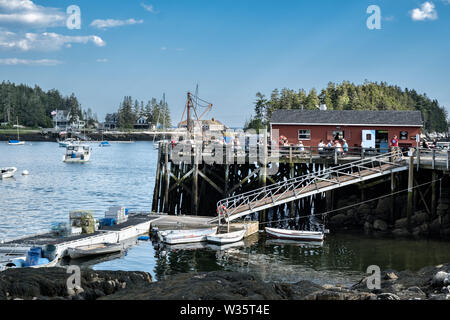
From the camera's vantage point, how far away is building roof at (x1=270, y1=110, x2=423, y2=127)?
41.4m

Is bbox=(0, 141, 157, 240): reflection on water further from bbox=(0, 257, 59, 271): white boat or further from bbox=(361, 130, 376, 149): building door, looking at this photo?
bbox=(361, 130, 376, 149): building door

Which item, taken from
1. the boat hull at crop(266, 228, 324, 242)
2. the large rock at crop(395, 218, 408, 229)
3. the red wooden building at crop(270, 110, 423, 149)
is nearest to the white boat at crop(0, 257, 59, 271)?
the boat hull at crop(266, 228, 324, 242)

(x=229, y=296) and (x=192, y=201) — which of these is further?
(x=192, y=201)

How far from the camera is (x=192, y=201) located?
37.7 metres

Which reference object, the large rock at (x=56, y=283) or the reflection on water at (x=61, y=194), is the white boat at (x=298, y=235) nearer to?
the large rock at (x=56, y=283)

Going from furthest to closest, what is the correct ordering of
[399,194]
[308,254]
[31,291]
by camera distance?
[399,194] → [308,254] → [31,291]

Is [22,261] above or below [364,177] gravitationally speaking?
below

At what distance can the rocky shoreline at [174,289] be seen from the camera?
579 inches

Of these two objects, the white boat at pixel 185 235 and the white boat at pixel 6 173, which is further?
the white boat at pixel 6 173

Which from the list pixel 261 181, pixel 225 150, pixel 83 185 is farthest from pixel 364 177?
pixel 83 185

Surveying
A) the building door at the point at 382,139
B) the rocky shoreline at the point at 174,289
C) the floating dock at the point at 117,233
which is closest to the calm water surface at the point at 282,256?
the floating dock at the point at 117,233

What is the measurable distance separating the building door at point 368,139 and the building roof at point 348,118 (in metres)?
0.64
